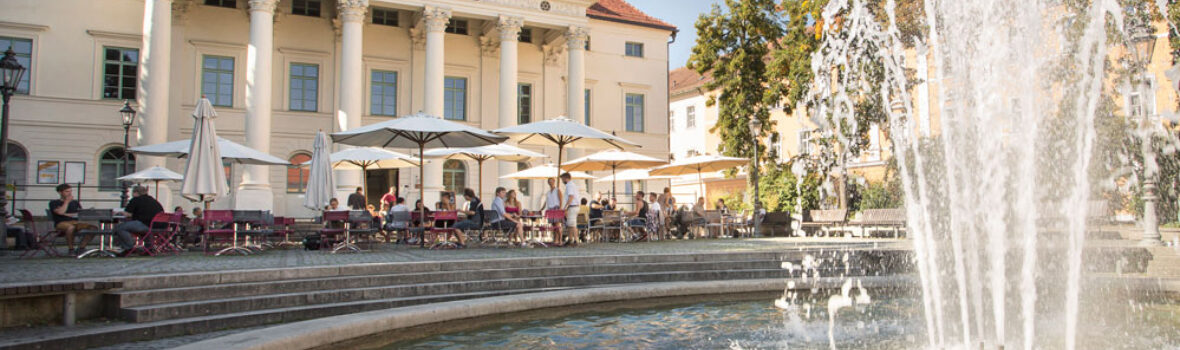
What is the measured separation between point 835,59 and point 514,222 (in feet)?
49.3

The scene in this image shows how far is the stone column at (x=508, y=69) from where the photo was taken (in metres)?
28.8

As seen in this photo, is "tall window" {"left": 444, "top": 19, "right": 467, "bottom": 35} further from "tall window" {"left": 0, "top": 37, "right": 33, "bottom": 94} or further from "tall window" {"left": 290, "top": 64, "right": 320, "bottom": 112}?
"tall window" {"left": 0, "top": 37, "right": 33, "bottom": 94}

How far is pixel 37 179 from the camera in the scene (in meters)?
24.3

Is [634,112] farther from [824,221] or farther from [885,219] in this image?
[885,219]

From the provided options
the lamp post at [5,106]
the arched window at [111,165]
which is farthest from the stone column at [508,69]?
the lamp post at [5,106]

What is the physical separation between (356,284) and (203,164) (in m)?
5.95

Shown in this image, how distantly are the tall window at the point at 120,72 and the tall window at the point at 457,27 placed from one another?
1140 cm

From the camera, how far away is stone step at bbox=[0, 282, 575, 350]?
5273mm

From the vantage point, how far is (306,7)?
29094 millimetres

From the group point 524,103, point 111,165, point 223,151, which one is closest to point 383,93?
point 524,103

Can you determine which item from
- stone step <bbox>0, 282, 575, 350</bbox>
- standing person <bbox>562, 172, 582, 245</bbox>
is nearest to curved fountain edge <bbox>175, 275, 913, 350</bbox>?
stone step <bbox>0, 282, 575, 350</bbox>

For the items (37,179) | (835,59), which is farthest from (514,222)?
(37,179)

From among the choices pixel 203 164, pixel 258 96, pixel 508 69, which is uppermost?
pixel 508 69

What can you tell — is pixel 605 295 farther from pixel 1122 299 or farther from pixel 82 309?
pixel 1122 299
